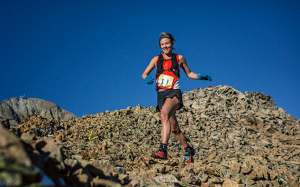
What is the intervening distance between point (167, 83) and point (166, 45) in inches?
34.9

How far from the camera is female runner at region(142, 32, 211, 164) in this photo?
4.24 metres

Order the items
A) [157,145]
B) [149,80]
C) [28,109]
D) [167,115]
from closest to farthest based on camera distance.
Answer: [167,115]
[149,80]
[157,145]
[28,109]

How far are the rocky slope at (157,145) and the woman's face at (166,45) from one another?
243 centimetres

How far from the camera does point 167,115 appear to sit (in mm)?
4227

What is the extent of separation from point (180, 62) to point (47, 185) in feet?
13.2

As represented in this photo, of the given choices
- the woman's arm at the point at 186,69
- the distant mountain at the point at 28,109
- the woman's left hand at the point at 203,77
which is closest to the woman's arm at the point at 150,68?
the woman's arm at the point at 186,69

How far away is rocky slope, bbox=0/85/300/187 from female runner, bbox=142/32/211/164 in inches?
27.8

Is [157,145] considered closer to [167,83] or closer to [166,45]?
[167,83]

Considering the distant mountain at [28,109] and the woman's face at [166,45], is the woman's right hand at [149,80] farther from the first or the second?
the distant mountain at [28,109]

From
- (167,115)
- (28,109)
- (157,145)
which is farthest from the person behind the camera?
(28,109)

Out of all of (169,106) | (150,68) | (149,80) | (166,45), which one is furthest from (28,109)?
(169,106)

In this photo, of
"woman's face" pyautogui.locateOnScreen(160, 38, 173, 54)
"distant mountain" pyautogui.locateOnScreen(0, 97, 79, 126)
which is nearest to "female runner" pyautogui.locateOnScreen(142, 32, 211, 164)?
"woman's face" pyautogui.locateOnScreen(160, 38, 173, 54)

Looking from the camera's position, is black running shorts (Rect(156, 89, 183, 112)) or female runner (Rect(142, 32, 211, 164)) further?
black running shorts (Rect(156, 89, 183, 112))

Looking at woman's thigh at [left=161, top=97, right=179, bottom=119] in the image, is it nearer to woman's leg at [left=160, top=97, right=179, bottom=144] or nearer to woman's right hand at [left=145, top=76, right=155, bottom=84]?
woman's leg at [left=160, top=97, right=179, bottom=144]
